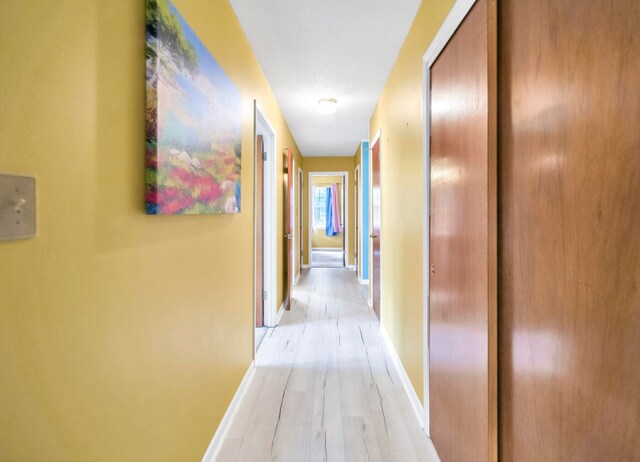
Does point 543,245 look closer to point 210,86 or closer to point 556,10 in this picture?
point 556,10

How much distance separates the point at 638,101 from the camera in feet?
2.06

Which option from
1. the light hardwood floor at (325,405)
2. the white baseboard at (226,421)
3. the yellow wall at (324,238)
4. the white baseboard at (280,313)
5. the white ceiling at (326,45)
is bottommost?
the light hardwood floor at (325,405)

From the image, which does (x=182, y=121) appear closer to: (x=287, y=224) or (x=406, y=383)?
(x=406, y=383)

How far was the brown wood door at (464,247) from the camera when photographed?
114 centimetres

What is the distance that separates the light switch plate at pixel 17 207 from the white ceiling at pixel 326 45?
1.84 m

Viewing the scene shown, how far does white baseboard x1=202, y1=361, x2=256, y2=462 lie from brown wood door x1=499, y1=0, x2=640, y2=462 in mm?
1270

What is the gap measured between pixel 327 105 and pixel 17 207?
11.2 ft

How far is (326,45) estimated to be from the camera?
7.93 feet

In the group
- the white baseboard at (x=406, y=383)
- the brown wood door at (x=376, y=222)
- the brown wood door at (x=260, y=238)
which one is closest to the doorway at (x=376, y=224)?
the brown wood door at (x=376, y=222)

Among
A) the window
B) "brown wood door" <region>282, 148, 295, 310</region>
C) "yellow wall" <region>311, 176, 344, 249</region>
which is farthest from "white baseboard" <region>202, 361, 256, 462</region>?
the window

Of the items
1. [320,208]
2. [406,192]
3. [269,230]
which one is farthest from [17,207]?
[320,208]

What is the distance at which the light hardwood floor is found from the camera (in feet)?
5.48

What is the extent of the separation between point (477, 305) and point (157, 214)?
1172 millimetres

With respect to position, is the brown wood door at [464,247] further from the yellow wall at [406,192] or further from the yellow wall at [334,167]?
the yellow wall at [334,167]
